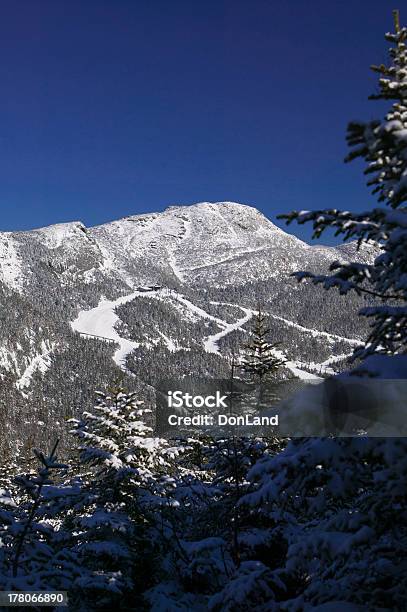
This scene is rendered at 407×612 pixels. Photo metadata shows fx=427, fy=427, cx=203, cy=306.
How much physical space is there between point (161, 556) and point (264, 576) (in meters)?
5.16

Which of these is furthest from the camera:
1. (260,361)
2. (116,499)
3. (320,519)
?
(260,361)

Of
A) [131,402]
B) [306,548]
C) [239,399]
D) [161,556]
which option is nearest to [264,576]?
[306,548]

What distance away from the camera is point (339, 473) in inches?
151

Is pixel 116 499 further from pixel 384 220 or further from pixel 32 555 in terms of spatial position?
pixel 384 220

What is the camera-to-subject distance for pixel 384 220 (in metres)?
3.85

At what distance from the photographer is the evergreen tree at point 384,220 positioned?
3711 millimetres

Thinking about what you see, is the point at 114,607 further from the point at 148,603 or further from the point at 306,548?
the point at 306,548

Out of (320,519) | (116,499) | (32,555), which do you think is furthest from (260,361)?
(32,555)

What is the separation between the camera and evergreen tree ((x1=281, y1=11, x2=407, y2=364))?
12.2ft

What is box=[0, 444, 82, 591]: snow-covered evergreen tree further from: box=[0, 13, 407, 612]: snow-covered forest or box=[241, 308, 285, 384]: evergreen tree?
box=[241, 308, 285, 384]: evergreen tree

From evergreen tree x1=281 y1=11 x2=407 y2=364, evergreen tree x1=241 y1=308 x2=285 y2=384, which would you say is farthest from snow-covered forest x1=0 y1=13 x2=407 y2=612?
evergreen tree x1=241 y1=308 x2=285 y2=384

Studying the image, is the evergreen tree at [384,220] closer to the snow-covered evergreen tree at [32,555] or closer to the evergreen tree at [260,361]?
the snow-covered evergreen tree at [32,555]

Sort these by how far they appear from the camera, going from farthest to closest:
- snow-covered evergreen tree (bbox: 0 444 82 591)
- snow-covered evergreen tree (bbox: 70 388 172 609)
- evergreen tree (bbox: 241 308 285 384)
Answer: evergreen tree (bbox: 241 308 285 384), snow-covered evergreen tree (bbox: 70 388 172 609), snow-covered evergreen tree (bbox: 0 444 82 591)

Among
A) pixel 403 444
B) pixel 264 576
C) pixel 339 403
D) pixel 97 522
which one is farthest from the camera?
pixel 97 522
